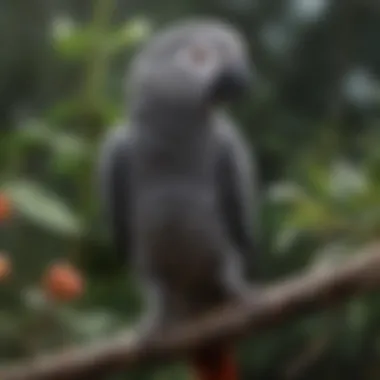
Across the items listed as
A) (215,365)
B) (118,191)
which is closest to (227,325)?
(215,365)

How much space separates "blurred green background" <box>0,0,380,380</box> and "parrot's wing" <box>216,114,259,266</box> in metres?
0.03

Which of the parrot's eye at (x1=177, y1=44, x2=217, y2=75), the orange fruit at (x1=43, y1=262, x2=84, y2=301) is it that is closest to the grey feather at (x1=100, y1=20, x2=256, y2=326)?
the parrot's eye at (x1=177, y1=44, x2=217, y2=75)

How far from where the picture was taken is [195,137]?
0.87 meters

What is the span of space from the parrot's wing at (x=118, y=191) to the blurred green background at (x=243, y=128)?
0.01 meters

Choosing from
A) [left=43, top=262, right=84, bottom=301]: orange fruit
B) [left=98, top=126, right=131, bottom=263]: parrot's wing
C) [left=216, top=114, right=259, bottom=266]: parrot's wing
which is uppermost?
[left=98, top=126, right=131, bottom=263]: parrot's wing

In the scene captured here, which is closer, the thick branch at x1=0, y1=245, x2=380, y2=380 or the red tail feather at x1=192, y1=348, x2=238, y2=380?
the thick branch at x1=0, y1=245, x2=380, y2=380

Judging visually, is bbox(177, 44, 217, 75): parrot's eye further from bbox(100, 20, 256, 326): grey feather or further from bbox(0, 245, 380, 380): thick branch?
bbox(0, 245, 380, 380): thick branch

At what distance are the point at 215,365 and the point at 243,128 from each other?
28 centimetres

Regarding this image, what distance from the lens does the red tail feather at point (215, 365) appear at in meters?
0.85

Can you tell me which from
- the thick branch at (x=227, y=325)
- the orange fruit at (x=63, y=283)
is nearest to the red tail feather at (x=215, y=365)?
the thick branch at (x=227, y=325)

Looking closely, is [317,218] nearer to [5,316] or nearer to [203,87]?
[203,87]

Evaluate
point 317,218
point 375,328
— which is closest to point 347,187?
point 317,218

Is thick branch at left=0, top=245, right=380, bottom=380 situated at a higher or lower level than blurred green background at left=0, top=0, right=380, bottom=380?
lower

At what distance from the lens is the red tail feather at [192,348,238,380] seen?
846mm
